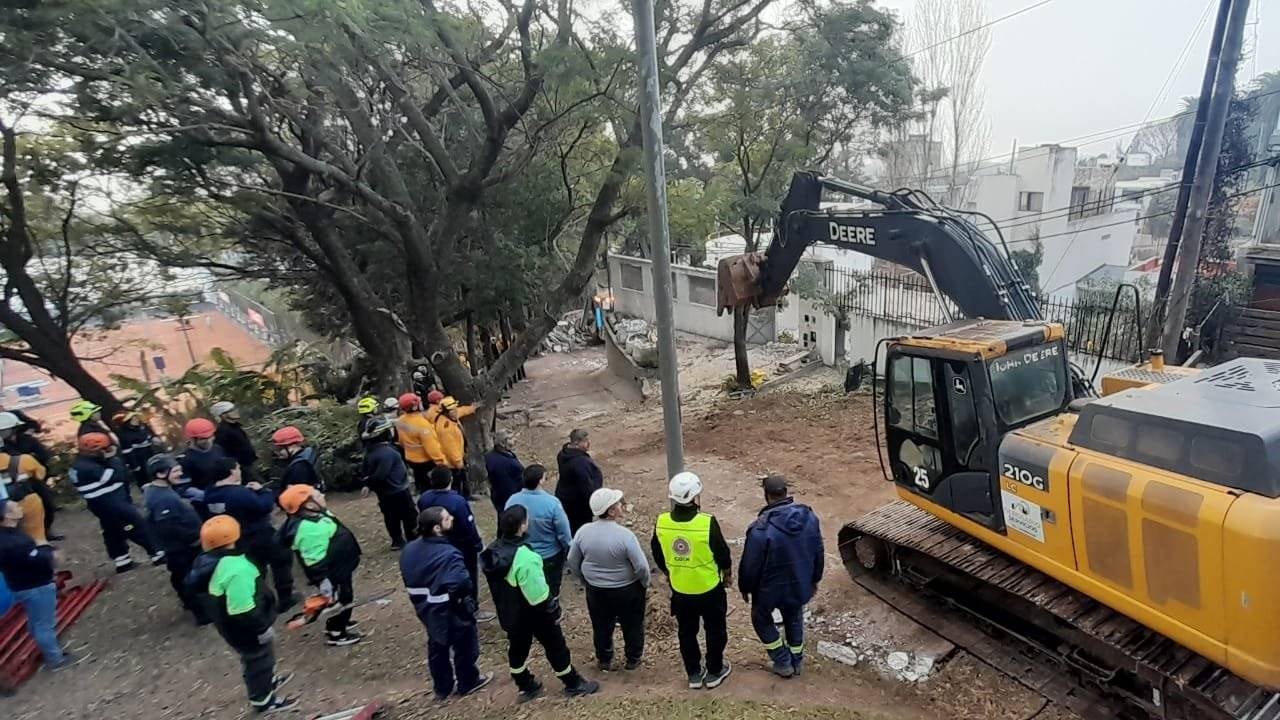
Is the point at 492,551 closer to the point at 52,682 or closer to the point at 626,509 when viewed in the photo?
the point at 52,682

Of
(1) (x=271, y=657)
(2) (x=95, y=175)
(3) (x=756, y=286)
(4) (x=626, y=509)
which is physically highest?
(2) (x=95, y=175)

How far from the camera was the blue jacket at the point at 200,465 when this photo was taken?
246 inches

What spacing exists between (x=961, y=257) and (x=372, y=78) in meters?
6.90

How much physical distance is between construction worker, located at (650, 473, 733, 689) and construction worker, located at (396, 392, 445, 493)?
3.73 m

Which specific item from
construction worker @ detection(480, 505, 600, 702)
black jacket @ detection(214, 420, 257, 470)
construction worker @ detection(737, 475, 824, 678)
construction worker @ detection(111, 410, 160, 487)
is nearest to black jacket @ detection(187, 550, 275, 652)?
construction worker @ detection(480, 505, 600, 702)

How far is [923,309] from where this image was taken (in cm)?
1392

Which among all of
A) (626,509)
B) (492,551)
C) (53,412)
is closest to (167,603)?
(492,551)

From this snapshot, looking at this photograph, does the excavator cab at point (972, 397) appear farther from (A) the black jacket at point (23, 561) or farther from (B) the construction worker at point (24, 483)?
(B) the construction worker at point (24, 483)

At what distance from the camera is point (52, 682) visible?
5.38m

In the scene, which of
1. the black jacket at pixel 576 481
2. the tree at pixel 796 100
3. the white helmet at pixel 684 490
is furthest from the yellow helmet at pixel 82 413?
the tree at pixel 796 100

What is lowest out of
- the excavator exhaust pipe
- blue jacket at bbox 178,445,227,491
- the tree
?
blue jacket at bbox 178,445,227,491

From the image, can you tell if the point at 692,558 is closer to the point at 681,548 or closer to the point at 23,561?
the point at 681,548

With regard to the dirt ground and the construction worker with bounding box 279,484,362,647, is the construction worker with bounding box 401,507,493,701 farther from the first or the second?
the construction worker with bounding box 279,484,362,647

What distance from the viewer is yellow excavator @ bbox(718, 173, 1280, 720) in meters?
3.79
